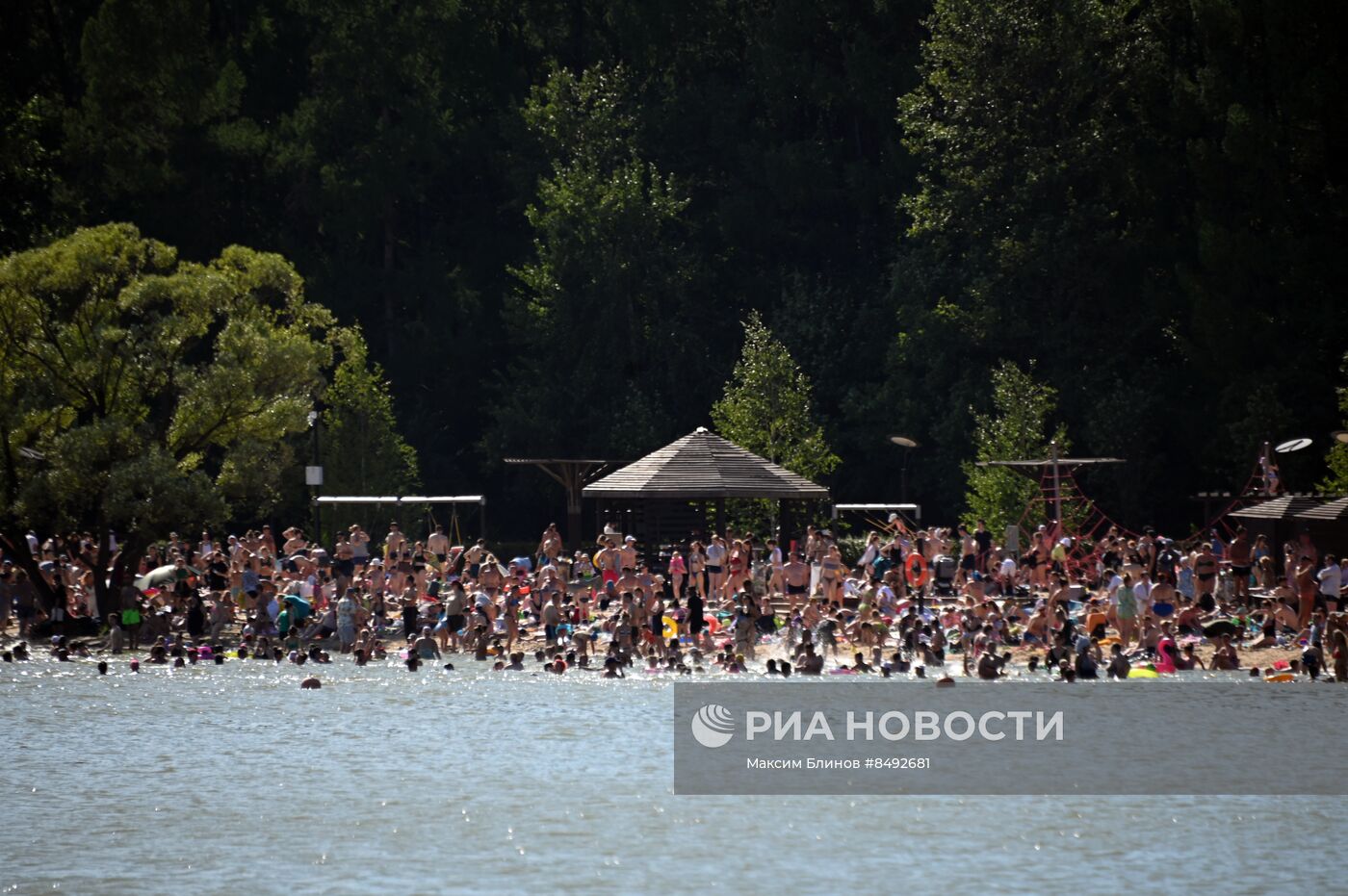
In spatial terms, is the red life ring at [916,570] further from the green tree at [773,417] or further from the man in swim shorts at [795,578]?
the green tree at [773,417]

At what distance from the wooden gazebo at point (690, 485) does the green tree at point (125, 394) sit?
23.9 feet

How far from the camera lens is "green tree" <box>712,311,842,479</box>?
51.6 m

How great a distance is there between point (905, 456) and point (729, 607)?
57.6ft

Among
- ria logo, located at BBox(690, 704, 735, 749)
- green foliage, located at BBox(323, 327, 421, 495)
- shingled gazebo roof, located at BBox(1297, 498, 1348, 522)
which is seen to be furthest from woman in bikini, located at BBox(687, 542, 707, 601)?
green foliage, located at BBox(323, 327, 421, 495)

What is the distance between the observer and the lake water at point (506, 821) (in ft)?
68.2

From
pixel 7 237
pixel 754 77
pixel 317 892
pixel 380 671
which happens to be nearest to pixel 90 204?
pixel 7 237

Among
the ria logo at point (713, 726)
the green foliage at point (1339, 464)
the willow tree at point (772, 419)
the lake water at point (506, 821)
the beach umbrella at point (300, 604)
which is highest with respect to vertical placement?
the willow tree at point (772, 419)

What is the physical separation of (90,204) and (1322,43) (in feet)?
112

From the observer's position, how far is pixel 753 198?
61.9 m

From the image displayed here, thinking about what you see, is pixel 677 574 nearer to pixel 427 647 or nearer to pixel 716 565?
pixel 716 565

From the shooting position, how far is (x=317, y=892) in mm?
20250

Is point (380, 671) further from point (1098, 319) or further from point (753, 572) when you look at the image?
point (1098, 319)

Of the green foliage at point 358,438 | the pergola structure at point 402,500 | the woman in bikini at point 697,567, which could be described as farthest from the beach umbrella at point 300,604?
the green foliage at point 358,438

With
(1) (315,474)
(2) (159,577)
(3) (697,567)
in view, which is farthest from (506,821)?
(1) (315,474)
